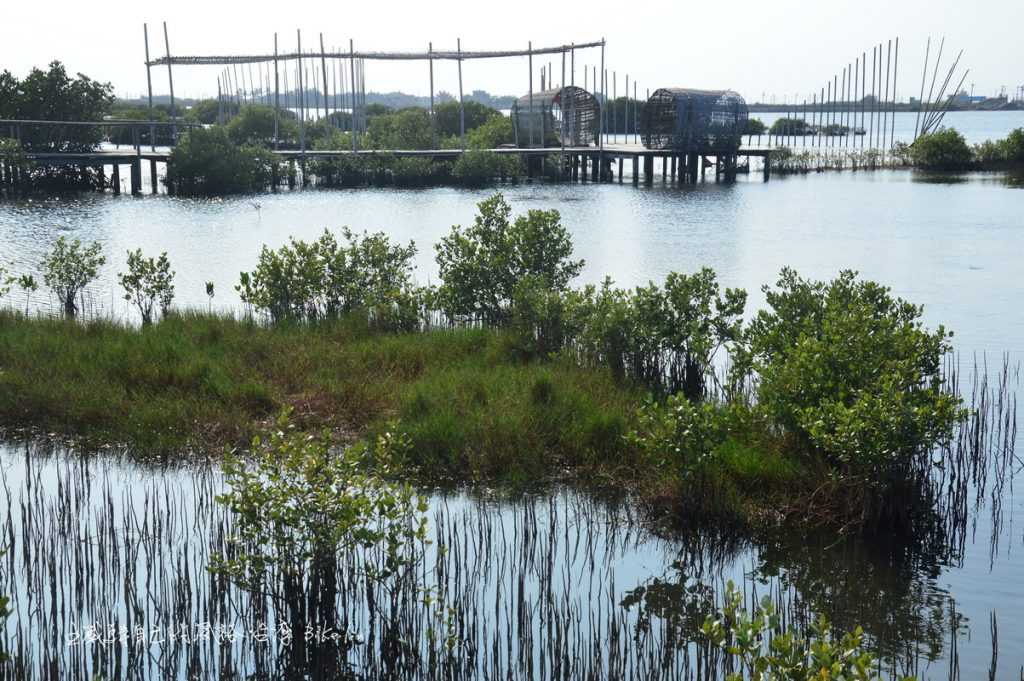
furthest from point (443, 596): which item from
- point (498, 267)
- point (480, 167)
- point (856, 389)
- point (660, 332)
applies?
point (480, 167)

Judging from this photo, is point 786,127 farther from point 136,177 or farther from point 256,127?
point 136,177

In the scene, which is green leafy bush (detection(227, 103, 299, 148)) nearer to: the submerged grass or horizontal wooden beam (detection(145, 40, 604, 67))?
horizontal wooden beam (detection(145, 40, 604, 67))

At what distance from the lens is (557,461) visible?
8.95 metres

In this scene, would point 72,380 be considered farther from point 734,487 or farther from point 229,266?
point 229,266

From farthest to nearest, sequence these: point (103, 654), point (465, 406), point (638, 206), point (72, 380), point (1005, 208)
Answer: point (638, 206)
point (1005, 208)
point (72, 380)
point (465, 406)
point (103, 654)

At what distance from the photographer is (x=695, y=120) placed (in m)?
49.6

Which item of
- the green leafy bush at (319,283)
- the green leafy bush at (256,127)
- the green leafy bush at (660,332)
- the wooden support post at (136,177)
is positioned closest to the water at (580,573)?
the green leafy bush at (660,332)

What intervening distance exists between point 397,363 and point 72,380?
306 cm

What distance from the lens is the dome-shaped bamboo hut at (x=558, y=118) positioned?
53156mm

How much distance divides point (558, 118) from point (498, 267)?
144ft

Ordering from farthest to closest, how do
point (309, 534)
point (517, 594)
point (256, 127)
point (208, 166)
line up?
point (256, 127) → point (208, 166) → point (517, 594) → point (309, 534)

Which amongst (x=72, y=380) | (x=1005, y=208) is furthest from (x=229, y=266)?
(x=1005, y=208)

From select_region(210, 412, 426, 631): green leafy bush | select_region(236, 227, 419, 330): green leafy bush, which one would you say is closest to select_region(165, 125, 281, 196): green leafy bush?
select_region(236, 227, 419, 330): green leafy bush

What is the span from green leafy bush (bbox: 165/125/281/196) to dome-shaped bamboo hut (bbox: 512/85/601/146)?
15748 millimetres
